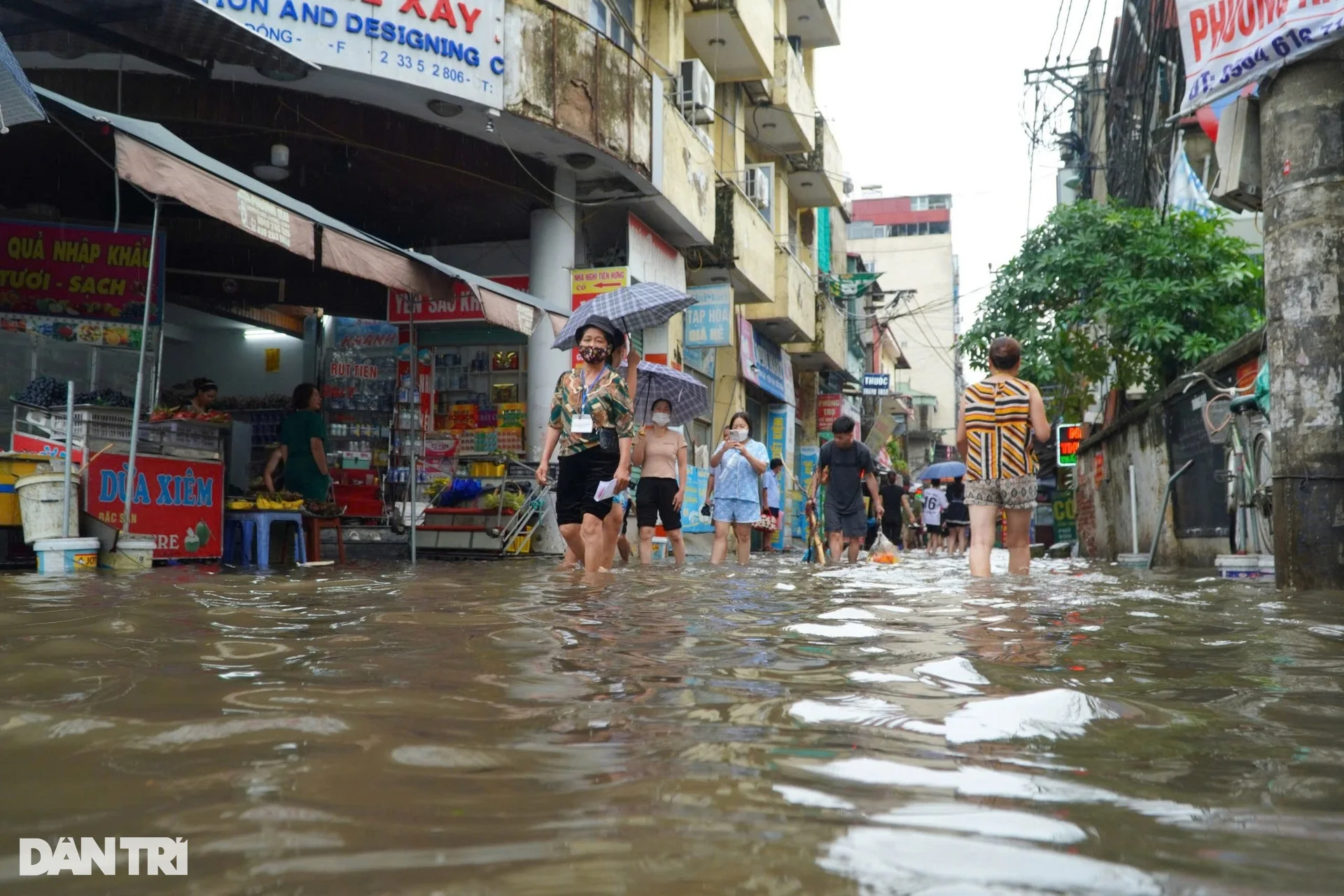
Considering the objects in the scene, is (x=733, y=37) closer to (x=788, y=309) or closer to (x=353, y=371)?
(x=788, y=309)

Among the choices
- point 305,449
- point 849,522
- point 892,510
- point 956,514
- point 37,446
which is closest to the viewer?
point 37,446

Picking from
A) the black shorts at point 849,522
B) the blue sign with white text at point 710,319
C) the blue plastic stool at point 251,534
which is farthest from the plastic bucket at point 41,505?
the blue sign with white text at point 710,319

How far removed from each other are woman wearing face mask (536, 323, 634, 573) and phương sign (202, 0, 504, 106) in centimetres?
544

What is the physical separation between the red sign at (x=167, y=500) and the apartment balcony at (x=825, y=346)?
1894cm

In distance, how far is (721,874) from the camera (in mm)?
1312

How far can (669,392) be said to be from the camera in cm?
1136

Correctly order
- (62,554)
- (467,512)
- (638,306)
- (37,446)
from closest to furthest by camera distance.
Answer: (62,554), (37,446), (638,306), (467,512)

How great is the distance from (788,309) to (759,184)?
2.64 m

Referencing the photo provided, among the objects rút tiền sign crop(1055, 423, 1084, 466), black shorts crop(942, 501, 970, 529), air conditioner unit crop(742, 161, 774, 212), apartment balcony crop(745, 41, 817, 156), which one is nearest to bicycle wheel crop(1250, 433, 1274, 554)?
black shorts crop(942, 501, 970, 529)

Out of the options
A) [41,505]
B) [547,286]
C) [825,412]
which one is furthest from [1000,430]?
[825,412]

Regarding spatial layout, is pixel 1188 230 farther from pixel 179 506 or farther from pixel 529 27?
pixel 179 506

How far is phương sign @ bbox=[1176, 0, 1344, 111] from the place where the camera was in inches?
242

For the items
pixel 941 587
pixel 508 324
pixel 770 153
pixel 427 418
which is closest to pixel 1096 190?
pixel 770 153

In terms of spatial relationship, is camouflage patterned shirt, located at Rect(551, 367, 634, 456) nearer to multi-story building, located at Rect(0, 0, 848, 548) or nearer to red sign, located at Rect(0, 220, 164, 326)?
multi-story building, located at Rect(0, 0, 848, 548)
